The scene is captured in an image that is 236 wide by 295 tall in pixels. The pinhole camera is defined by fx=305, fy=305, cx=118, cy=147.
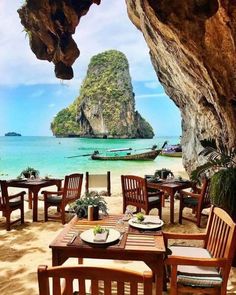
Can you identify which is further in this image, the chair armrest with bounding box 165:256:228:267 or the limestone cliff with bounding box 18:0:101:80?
the limestone cliff with bounding box 18:0:101:80

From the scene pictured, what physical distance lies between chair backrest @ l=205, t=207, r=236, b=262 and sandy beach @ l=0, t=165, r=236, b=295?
0.71m

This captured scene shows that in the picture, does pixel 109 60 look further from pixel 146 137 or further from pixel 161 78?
pixel 161 78

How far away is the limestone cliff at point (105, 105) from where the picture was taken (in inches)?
2616

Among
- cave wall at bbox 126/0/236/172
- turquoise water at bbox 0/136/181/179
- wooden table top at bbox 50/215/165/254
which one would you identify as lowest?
turquoise water at bbox 0/136/181/179

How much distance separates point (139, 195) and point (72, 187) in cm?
146

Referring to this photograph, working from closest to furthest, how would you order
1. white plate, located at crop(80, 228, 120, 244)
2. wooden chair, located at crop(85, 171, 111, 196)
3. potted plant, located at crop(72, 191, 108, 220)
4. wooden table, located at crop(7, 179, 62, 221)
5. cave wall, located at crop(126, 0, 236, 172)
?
white plate, located at crop(80, 228, 120, 244) → potted plant, located at crop(72, 191, 108, 220) → cave wall, located at crop(126, 0, 236, 172) → wooden table, located at crop(7, 179, 62, 221) → wooden chair, located at crop(85, 171, 111, 196)

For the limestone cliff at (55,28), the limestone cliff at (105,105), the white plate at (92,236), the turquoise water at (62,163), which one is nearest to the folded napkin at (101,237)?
the white plate at (92,236)

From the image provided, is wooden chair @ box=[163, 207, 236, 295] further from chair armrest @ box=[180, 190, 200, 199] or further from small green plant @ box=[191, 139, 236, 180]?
chair armrest @ box=[180, 190, 200, 199]

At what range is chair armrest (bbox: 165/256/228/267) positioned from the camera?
96.0 inches

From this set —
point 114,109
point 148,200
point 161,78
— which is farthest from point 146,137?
point 148,200

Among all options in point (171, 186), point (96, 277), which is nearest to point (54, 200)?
point (171, 186)

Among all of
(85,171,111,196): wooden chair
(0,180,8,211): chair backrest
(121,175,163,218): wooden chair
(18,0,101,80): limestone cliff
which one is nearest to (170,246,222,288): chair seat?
(121,175,163,218): wooden chair

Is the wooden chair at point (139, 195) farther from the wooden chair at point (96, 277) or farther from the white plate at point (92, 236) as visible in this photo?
the wooden chair at point (96, 277)

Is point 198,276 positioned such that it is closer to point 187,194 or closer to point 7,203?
point 187,194
